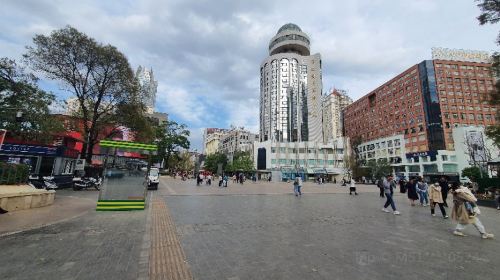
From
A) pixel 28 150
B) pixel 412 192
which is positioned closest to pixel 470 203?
pixel 412 192

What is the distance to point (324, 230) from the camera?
307 inches

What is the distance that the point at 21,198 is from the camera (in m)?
10.6

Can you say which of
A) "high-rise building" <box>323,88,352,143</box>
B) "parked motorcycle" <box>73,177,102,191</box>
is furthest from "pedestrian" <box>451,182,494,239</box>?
"high-rise building" <box>323,88,352,143</box>

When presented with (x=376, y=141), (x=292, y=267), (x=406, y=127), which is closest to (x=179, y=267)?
(x=292, y=267)

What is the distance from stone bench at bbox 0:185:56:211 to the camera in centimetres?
990

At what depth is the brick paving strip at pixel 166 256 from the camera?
4285 millimetres

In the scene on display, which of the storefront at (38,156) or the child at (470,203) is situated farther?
the storefront at (38,156)

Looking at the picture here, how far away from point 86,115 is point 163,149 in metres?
37.2

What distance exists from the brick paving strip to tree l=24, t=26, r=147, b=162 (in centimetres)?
2007

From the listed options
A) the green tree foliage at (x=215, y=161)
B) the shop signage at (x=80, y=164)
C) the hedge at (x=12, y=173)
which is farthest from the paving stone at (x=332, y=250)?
the green tree foliage at (x=215, y=161)

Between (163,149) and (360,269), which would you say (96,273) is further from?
(163,149)

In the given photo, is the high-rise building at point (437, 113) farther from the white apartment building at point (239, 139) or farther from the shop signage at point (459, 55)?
the white apartment building at point (239, 139)

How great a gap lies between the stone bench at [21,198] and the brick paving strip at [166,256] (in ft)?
A: 21.4

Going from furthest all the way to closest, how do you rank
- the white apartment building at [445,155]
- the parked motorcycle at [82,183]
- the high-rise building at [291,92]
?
1. the high-rise building at [291,92]
2. the white apartment building at [445,155]
3. the parked motorcycle at [82,183]
